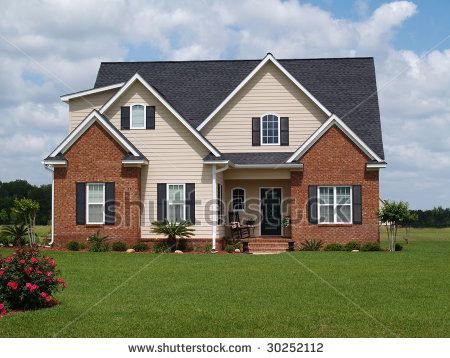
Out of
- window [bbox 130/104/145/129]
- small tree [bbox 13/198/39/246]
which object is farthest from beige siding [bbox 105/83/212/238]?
small tree [bbox 13/198/39/246]

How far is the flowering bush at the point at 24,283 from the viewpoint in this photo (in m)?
13.8

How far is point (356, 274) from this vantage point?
20000 mm

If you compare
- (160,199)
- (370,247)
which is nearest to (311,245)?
(370,247)

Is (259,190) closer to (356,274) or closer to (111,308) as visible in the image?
(356,274)

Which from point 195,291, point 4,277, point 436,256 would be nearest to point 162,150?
point 436,256

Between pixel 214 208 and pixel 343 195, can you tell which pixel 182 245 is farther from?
pixel 343 195

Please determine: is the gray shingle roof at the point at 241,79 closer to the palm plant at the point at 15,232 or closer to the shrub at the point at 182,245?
the shrub at the point at 182,245

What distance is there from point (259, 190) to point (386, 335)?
23.2 m

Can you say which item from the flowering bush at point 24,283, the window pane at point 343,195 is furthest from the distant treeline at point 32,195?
the flowering bush at point 24,283

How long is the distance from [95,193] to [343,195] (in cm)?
1065

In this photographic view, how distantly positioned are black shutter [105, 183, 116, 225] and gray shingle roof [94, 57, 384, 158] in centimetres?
587

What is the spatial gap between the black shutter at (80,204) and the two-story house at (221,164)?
0.04 metres

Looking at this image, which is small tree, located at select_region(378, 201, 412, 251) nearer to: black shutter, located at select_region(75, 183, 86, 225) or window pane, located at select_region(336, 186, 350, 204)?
window pane, located at select_region(336, 186, 350, 204)

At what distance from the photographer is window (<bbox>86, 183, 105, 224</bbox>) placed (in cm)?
3045
